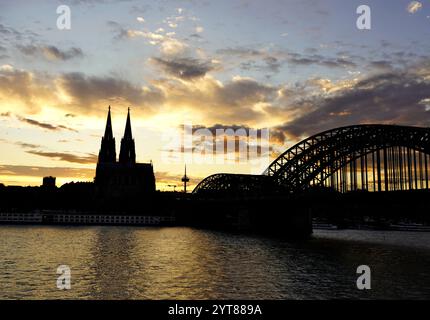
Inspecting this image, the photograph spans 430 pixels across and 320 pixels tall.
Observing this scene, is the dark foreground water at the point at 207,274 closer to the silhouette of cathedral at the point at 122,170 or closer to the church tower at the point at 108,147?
the silhouette of cathedral at the point at 122,170

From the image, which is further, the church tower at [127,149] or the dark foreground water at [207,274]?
the church tower at [127,149]

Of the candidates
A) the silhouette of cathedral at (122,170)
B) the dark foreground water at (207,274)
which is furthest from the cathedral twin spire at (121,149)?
the dark foreground water at (207,274)

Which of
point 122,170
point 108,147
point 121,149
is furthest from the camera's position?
point 108,147

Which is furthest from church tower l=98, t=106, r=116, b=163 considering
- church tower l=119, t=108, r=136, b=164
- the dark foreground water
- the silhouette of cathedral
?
the dark foreground water

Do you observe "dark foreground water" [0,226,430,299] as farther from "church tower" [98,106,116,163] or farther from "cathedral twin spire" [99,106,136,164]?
"church tower" [98,106,116,163]

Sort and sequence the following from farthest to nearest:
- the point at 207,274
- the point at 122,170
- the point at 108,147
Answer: the point at 108,147, the point at 122,170, the point at 207,274

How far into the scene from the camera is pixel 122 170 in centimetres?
17275

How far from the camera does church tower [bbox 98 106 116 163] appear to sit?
183250mm

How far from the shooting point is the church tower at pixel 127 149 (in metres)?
182

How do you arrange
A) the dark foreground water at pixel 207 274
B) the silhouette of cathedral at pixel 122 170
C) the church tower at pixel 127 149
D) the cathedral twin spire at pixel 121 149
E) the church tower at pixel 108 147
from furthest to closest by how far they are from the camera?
the church tower at pixel 108 147 → the cathedral twin spire at pixel 121 149 → the church tower at pixel 127 149 → the silhouette of cathedral at pixel 122 170 → the dark foreground water at pixel 207 274

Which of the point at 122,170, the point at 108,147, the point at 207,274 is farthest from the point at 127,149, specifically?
the point at 207,274

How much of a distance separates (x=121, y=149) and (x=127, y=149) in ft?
9.40

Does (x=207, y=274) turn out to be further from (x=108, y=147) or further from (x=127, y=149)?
(x=108, y=147)

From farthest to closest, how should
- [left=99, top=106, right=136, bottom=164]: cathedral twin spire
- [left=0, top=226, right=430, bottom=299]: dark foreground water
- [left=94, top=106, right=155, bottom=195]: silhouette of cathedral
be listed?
[left=99, top=106, right=136, bottom=164]: cathedral twin spire
[left=94, top=106, right=155, bottom=195]: silhouette of cathedral
[left=0, top=226, right=430, bottom=299]: dark foreground water
